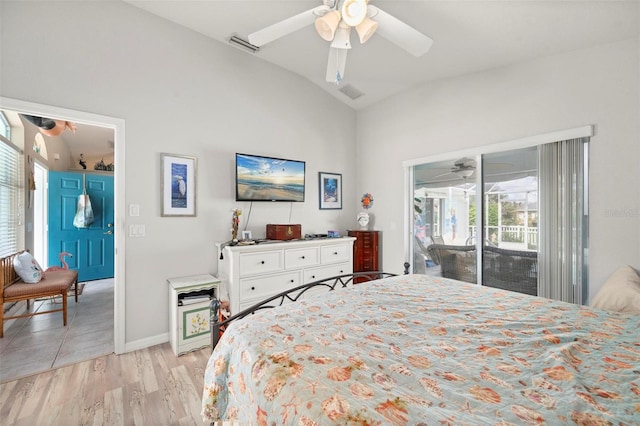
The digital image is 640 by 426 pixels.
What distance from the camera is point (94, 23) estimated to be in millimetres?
2525

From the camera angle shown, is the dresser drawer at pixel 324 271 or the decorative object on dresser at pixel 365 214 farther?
the decorative object on dresser at pixel 365 214

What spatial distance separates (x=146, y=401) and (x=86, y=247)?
4.41m

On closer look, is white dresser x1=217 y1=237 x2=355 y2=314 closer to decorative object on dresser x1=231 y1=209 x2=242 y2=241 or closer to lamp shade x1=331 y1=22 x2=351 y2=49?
decorative object on dresser x1=231 y1=209 x2=242 y2=241

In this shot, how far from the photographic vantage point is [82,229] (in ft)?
16.5

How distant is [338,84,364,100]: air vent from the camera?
404 centimetres

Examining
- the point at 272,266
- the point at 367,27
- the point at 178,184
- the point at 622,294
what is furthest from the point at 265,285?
the point at 622,294

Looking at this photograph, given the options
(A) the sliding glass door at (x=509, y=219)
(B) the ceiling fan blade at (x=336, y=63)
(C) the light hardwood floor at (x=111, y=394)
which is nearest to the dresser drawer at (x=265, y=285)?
(C) the light hardwood floor at (x=111, y=394)

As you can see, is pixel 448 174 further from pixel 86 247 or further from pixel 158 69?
pixel 86 247

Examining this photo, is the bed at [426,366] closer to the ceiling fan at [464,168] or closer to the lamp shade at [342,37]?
the lamp shade at [342,37]

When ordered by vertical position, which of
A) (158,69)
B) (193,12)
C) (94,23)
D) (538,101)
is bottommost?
(538,101)

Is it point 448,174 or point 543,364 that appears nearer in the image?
point 543,364

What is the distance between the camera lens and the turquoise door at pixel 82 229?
478 cm

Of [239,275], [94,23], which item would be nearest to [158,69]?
[94,23]

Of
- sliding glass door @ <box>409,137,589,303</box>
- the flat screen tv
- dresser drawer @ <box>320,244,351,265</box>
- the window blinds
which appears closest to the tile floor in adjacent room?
the window blinds
